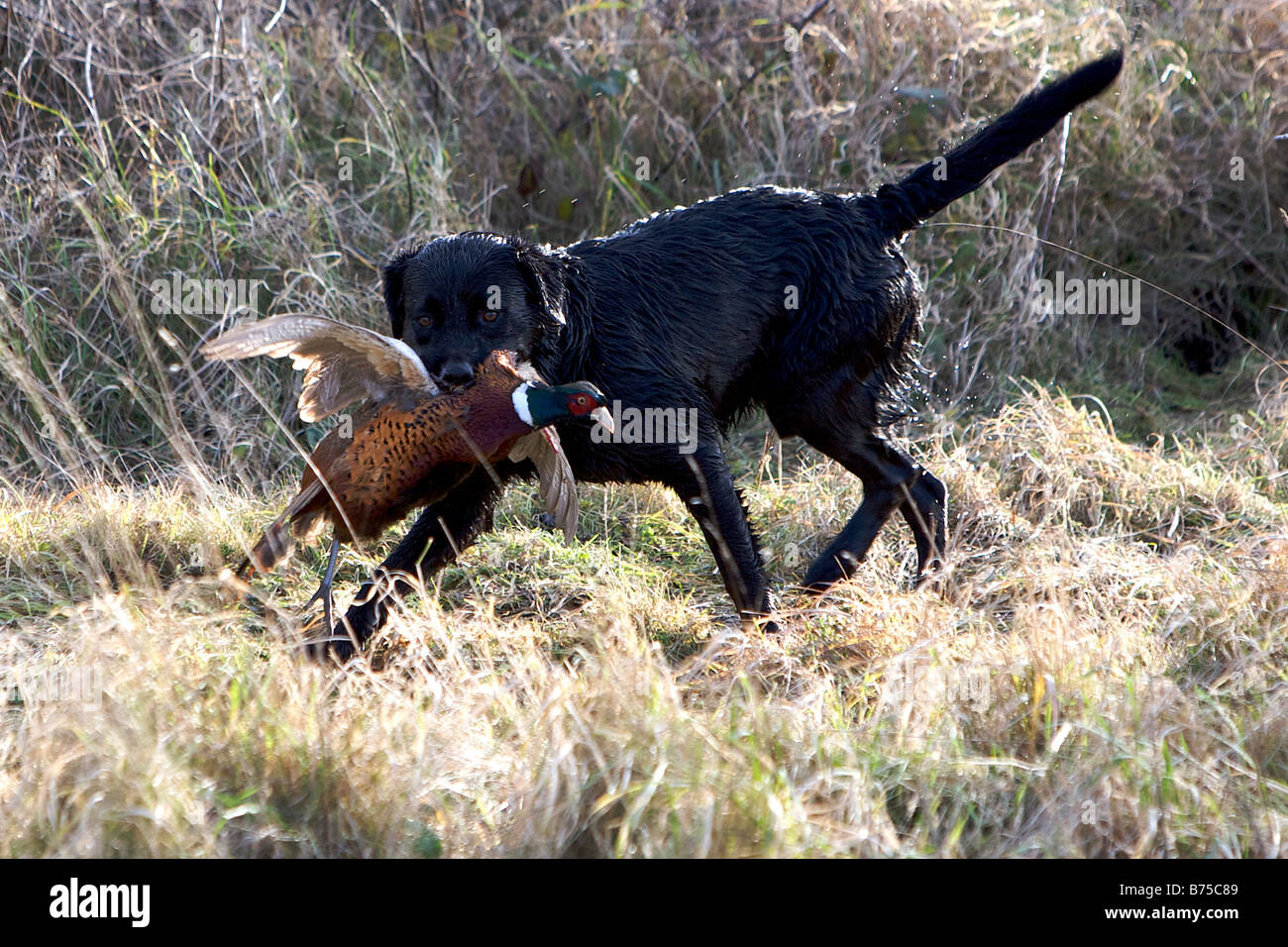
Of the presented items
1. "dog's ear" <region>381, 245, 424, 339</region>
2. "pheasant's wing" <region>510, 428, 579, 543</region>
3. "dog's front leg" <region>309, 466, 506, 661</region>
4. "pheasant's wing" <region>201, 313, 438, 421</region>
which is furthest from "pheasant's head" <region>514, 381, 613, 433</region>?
"dog's ear" <region>381, 245, 424, 339</region>

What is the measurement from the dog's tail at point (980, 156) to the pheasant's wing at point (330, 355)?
1.65 meters

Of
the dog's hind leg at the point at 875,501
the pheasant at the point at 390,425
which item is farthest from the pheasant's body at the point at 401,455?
the dog's hind leg at the point at 875,501

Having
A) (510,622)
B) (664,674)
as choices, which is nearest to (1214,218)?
(510,622)

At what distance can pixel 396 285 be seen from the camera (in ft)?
11.5

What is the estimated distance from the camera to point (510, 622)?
11.6 feet

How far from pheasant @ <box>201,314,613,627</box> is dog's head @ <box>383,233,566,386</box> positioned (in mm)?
159

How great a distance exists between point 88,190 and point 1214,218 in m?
5.12

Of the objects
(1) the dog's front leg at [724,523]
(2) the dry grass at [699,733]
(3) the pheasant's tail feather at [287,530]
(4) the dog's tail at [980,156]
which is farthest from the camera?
(4) the dog's tail at [980,156]

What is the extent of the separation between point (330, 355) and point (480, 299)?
43cm

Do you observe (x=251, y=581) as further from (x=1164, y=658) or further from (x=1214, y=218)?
(x=1214, y=218)

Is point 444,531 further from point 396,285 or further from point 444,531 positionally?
point 396,285

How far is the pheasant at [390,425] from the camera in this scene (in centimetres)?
294

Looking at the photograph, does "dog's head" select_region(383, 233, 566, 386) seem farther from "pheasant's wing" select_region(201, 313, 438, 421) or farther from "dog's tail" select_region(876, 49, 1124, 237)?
"dog's tail" select_region(876, 49, 1124, 237)

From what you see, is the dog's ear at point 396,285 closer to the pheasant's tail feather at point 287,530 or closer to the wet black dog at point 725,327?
the wet black dog at point 725,327
